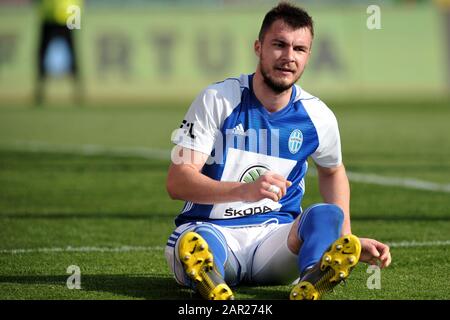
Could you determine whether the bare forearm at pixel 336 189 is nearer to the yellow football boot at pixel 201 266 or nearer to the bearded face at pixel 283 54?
the bearded face at pixel 283 54

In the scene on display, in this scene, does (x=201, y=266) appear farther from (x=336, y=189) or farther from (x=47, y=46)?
(x=47, y=46)

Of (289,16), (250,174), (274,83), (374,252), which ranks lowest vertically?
(374,252)

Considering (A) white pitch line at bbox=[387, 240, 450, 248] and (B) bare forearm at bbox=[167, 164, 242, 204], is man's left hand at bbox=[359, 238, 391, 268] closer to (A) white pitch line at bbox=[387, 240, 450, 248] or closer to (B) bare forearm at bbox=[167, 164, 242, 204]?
(B) bare forearm at bbox=[167, 164, 242, 204]

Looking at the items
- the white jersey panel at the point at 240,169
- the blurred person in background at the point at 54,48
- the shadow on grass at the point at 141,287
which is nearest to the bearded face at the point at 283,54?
the white jersey panel at the point at 240,169

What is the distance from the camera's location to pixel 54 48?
2456 centimetres

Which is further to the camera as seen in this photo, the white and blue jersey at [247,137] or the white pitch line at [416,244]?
the white pitch line at [416,244]

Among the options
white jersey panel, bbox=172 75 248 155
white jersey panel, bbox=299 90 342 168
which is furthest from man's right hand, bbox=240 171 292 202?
white jersey panel, bbox=299 90 342 168

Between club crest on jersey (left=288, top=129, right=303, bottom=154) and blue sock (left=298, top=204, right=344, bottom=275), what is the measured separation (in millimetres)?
552

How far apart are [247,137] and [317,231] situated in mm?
786

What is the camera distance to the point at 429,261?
7.14 m

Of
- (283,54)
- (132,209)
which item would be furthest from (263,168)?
(132,209)

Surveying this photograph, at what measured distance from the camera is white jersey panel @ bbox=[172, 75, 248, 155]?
5980mm

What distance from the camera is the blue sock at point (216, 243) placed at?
18.8ft

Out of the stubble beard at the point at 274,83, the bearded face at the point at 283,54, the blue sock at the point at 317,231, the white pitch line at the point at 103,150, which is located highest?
the bearded face at the point at 283,54
